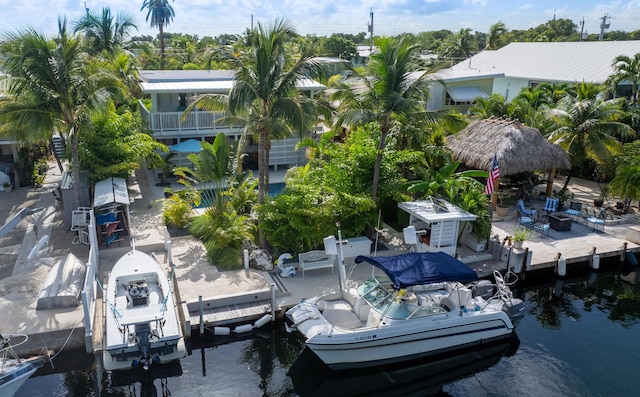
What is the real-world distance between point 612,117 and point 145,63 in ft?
134

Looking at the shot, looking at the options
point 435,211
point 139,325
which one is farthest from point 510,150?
point 139,325

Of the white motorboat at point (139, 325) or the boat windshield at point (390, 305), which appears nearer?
the white motorboat at point (139, 325)

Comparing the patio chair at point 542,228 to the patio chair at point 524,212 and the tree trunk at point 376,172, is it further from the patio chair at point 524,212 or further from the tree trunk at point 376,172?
the tree trunk at point 376,172

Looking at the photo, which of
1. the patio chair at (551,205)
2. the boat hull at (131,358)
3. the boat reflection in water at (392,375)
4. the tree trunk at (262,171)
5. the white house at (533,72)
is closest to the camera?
the boat hull at (131,358)

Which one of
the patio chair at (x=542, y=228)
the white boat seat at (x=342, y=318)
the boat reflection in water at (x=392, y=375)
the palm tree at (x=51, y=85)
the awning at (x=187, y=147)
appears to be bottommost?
the boat reflection in water at (x=392, y=375)

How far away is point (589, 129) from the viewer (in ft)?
76.3

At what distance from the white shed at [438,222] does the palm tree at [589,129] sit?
8960 mm

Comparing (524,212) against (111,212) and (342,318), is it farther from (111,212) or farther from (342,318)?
(111,212)

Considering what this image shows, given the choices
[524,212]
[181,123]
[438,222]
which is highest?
[181,123]

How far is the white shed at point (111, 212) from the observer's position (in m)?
18.0

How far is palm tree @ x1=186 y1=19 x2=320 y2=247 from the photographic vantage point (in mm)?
16250

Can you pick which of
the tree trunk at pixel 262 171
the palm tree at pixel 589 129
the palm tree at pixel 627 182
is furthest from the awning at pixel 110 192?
the palm tree at pixel 627 182

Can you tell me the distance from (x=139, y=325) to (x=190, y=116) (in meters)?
15.6

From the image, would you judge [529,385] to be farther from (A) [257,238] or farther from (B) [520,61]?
(B) [520,61]
